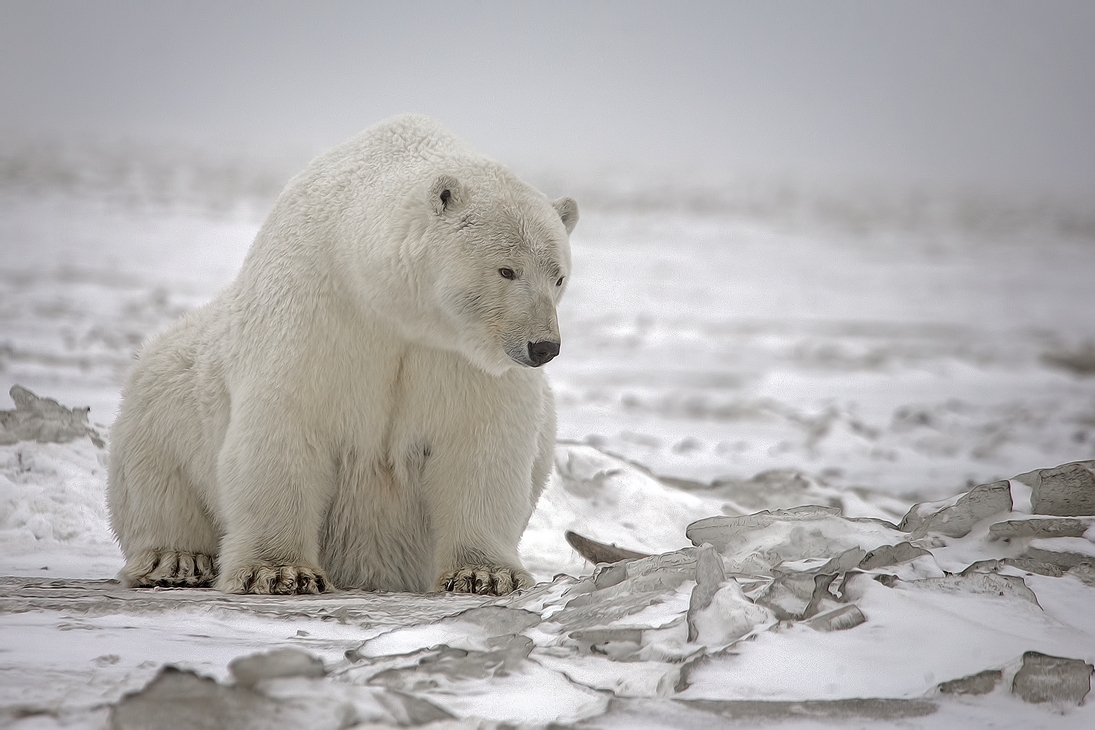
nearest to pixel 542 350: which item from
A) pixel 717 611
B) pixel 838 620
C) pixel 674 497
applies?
pixel 717 611

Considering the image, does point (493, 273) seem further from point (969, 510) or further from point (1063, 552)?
point (1063, 552)

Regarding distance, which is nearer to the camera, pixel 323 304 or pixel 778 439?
pixel 323 304

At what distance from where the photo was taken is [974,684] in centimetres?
219

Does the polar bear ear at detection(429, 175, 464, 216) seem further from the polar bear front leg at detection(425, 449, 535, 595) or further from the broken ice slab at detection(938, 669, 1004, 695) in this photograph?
the broken ice slab at detection(938, 669, 1004, 695)

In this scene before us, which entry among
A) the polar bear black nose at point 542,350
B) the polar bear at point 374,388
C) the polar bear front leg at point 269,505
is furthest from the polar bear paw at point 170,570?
the polar bear black nose at point 542,350

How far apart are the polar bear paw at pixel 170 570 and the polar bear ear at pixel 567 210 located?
2.16m

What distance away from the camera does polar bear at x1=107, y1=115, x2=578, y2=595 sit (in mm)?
3910

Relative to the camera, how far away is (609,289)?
52.4 feet

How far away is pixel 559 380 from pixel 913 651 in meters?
9.28

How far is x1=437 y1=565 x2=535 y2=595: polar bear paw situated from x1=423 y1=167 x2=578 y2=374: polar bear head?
31.5 inches

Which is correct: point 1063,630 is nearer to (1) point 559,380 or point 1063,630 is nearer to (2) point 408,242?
(2) point 408,242

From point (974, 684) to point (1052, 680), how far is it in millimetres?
157

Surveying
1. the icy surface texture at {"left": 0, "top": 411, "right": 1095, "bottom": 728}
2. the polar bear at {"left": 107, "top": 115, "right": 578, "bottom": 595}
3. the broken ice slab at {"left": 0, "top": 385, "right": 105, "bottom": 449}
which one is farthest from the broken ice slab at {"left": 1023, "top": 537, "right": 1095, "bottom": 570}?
the broken ice slab at {"left": 0, "top": 385, "right": 105, "bottom": 449}

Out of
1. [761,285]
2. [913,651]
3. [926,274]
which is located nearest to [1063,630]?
[913,651]
